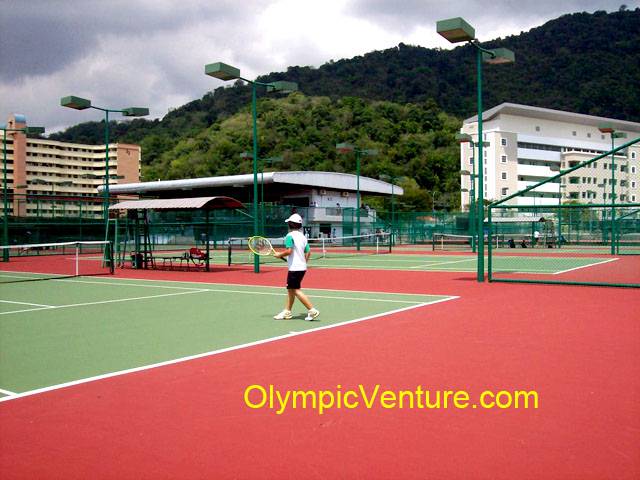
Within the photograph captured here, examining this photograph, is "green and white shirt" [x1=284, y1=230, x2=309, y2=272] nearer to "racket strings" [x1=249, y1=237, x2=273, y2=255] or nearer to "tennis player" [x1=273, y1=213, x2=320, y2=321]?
"tennis player" [x1=273, y1=213, x2=320, y2=321]

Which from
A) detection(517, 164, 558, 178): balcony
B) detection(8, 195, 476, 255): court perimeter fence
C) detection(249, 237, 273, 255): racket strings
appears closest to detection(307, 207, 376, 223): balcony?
detection(8, 195, 476, 255): court perimeter fence

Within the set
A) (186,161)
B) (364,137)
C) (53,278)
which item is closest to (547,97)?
(364,137)

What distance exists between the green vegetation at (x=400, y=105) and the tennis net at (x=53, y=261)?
48153mm

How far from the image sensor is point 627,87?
133375 mm

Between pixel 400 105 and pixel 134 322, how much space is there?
11044cm

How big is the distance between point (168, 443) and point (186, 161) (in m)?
99.3

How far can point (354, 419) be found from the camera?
4.78 metres

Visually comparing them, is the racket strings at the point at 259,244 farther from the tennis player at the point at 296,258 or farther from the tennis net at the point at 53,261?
the tennis net at the point at 53,261

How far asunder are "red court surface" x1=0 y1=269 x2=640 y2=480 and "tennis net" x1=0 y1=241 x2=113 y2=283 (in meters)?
10.6

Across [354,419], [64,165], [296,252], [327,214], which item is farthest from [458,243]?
[64,165]

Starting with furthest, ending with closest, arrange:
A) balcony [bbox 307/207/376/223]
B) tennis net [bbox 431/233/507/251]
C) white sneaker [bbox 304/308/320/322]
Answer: balcony [bbox 307/207/376/223] → tennis net [bbox 431/233/507/251] → white sneaker [bbox 304/308/320/322]

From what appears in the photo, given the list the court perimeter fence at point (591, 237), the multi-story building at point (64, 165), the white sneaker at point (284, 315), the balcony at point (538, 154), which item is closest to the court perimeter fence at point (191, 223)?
the court perimeter fence at point (591, 237)

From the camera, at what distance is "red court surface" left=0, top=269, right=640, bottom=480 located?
12.9 feet

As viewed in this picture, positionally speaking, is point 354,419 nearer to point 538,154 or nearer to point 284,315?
point 284,315
